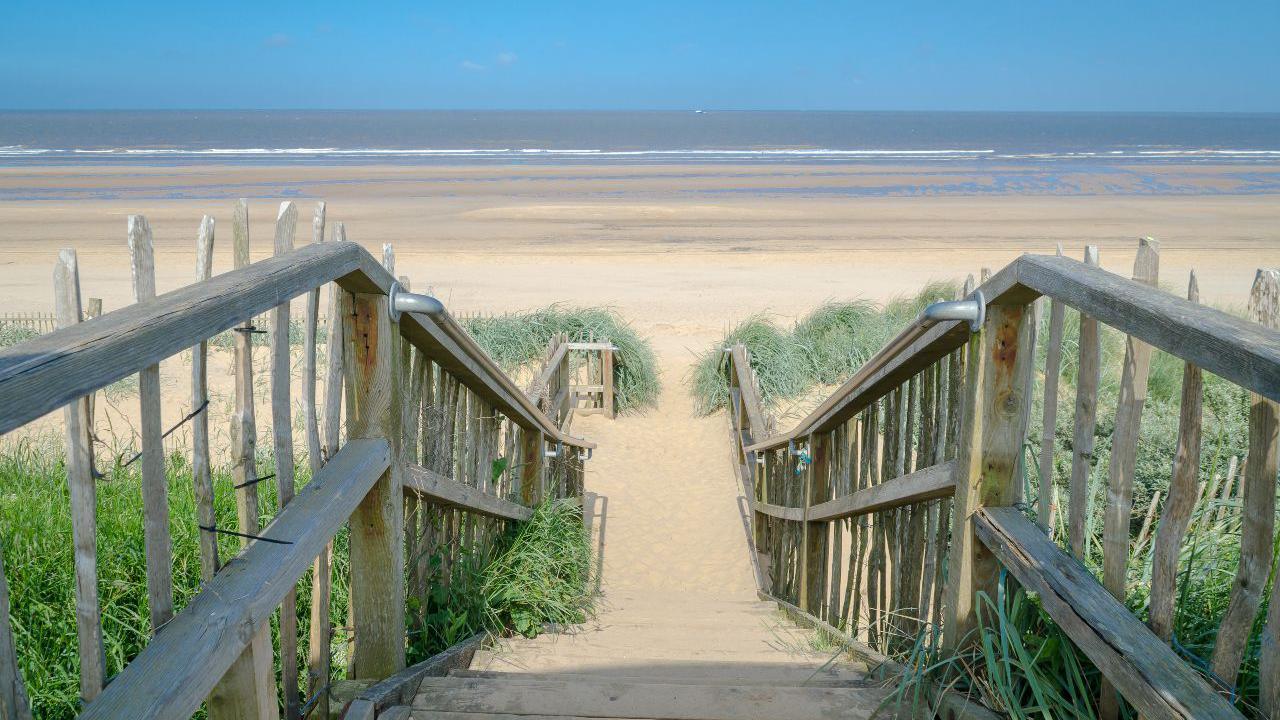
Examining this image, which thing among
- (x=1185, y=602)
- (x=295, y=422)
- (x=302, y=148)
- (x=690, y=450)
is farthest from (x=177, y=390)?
(x=302, y=148)

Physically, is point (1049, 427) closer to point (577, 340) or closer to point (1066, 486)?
point (1066, 486)

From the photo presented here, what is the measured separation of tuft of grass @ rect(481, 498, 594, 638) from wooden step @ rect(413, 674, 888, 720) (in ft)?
2.80

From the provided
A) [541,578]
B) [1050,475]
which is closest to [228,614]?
[1050,475]

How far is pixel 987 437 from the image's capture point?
2529 millimetres

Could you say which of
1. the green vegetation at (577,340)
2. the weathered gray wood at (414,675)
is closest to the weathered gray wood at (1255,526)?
the weathered gray wood at (414,675)

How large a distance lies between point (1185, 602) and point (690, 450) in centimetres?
762

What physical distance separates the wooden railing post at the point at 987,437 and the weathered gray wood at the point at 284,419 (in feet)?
5.48

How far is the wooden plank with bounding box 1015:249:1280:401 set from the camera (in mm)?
1429

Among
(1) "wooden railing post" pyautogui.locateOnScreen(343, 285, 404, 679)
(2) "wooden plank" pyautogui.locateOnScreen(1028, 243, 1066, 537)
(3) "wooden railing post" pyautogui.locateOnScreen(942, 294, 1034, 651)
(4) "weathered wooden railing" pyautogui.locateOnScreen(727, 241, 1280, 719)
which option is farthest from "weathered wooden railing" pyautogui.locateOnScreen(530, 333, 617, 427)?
(2) "wooden plank" pyautogui.locateOnScreen(1028, 243, 1066, 537)

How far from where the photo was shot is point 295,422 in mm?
7535

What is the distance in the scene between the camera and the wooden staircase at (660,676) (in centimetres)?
272

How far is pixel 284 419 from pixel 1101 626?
Result: 172cm

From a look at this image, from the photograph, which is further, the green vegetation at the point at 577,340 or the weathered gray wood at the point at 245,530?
the green vegetation at the point at 577,340

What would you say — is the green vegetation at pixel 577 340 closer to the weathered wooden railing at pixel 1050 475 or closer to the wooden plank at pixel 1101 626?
the weathered wooden railing at pixel 1050 475
